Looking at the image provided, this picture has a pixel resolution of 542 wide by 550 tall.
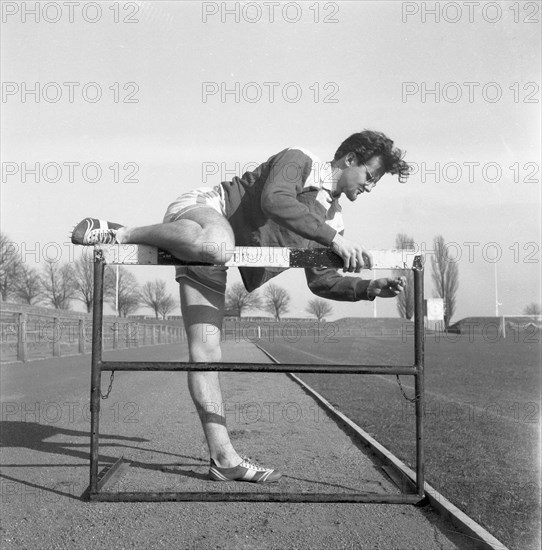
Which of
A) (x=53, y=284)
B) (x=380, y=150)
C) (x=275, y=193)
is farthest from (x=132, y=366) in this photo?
(x=53, y=284)

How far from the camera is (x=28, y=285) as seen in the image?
Answer: 21312 mm

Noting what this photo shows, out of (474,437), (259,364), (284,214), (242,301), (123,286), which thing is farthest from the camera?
(123,286)

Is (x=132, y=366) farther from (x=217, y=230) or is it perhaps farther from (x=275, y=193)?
(x=275, y=193)

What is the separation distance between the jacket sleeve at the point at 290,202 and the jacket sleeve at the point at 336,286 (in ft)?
1.48

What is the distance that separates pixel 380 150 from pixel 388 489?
2000mm

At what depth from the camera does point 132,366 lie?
315 cm

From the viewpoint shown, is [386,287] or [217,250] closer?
[217,250]

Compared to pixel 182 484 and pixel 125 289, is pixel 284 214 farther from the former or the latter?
pixel 125 289

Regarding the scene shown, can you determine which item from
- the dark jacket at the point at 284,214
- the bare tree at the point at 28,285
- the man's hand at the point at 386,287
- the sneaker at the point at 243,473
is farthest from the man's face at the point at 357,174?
the bare tree at the point at 28,285

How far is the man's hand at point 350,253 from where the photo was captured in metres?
2.93

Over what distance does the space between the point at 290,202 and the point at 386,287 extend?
0.72m

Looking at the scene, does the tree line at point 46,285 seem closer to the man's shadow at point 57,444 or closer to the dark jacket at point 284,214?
the man's shadow at point 57,444

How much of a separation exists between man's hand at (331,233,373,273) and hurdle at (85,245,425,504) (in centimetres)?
4

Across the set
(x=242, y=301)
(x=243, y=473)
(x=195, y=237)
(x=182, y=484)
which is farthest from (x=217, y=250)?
(x=242, y=301)
